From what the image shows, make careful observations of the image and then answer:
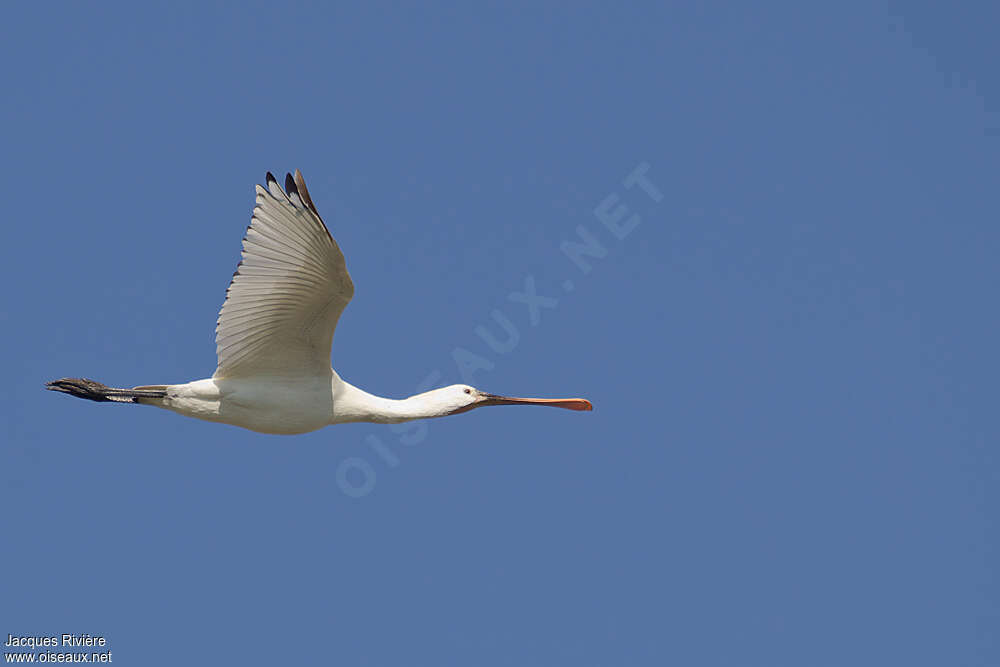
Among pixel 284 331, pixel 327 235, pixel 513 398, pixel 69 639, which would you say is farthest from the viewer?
pixel 513 398

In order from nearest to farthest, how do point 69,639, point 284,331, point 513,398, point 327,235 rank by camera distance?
1. point 327,235
2. point 284,331
3. point 69,639
4. point 513,398

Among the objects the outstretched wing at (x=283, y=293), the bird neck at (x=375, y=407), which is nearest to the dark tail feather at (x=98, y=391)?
the outstretched wing at (x=283, y=293)

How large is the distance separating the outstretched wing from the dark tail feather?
98cm

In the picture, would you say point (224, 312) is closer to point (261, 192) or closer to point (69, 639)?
point (261, 192)

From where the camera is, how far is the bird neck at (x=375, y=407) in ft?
57.0

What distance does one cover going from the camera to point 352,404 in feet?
57.1

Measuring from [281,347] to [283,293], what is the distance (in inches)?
37.5

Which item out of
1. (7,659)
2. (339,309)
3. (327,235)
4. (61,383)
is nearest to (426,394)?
(339,309)

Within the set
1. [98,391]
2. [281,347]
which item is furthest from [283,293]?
[98,391]

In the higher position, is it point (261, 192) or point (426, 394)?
point (261, 192)

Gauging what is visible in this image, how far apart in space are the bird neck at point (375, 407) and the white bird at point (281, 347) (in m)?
0.01

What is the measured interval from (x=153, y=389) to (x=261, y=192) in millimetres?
3097

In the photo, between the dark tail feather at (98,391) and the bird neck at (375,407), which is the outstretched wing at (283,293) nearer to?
the bird neck at (375,407)

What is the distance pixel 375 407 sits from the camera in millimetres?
17609
